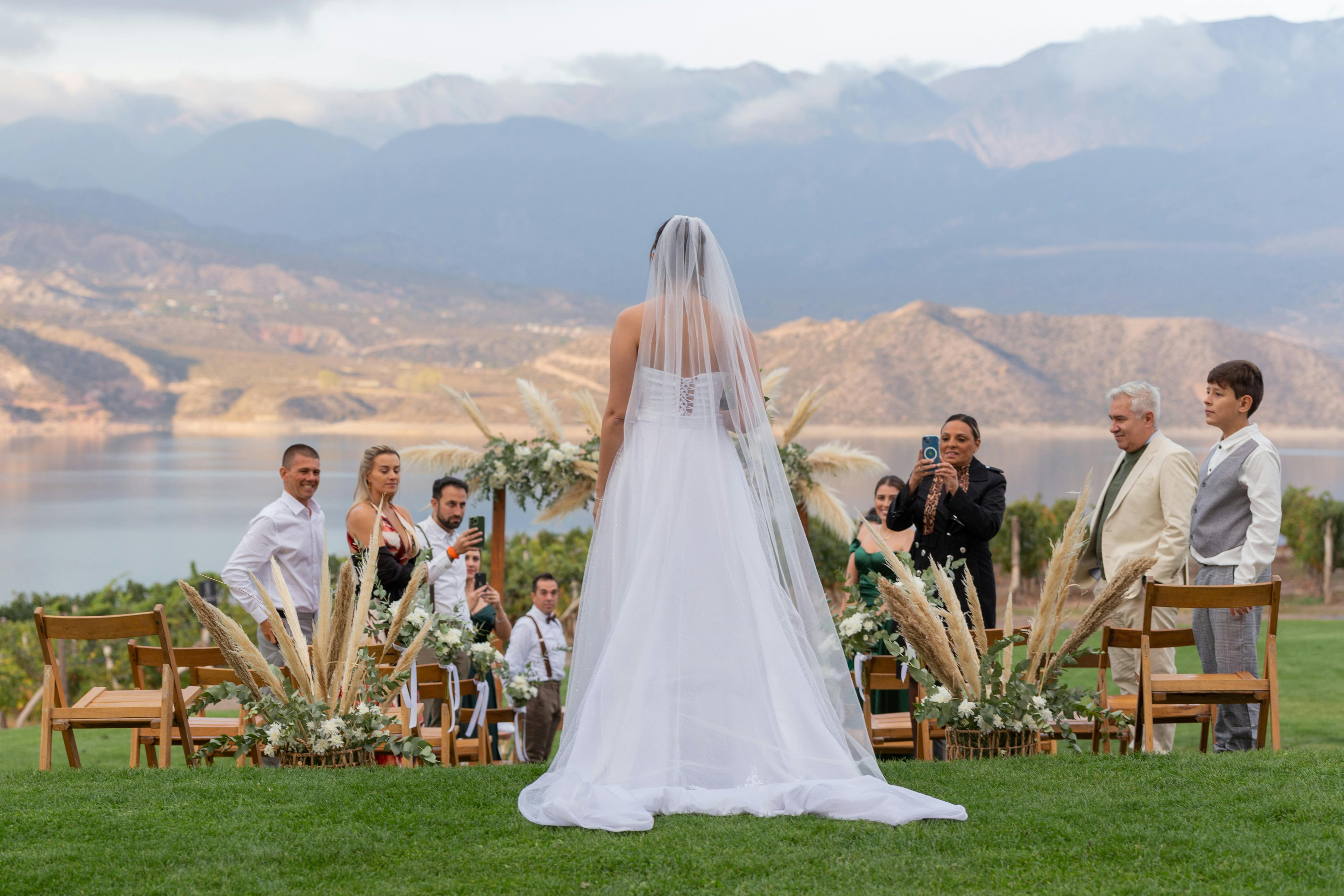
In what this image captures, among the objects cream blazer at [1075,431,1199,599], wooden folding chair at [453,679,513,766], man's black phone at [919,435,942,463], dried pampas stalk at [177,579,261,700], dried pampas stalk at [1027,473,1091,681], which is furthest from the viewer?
wooden folding chair at [453,679,513,766]

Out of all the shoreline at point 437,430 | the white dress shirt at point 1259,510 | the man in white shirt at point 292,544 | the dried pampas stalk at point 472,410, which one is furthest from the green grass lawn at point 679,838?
the shoreline at point 437,430

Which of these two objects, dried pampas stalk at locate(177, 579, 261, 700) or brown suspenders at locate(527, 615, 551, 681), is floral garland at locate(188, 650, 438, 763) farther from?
brown suspenders at locate(527, 615, 551, 681)

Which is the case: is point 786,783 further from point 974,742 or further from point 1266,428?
point 1266,428

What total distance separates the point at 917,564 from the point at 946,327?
9135 centimetres

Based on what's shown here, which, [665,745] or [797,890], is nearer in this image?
[797,890]

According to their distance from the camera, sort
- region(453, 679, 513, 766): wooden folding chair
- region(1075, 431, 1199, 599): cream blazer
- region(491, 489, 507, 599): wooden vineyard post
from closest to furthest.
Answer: region(1075, 431, 1199, 599): cream blazer → region(453, 679, 513, 766): wooden folding chair → region(491, 489, 507, 599): wooden vineyard post

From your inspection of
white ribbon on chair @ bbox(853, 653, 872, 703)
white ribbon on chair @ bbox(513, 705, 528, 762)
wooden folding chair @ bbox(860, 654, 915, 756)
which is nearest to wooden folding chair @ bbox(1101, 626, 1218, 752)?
wooden folding chair @ bbox(860, 654, 915, 756)

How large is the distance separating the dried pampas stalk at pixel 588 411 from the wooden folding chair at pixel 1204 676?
3.66m

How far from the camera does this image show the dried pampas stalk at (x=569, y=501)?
25.0 feet

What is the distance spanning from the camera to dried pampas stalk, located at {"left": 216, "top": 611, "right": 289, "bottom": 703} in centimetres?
441

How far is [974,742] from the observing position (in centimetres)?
457

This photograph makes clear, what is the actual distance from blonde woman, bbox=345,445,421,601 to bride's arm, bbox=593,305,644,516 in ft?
5.83

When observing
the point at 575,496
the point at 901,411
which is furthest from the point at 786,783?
the point at 901,411

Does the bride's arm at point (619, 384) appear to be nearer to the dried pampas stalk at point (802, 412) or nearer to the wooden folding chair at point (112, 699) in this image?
the wooden folding chair at point (112, 699)
